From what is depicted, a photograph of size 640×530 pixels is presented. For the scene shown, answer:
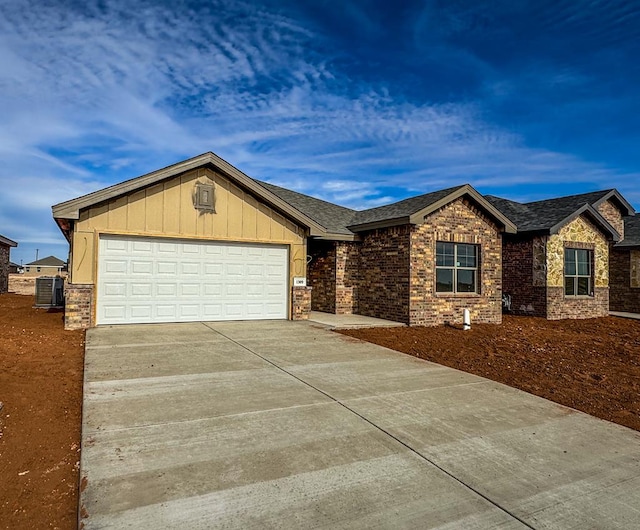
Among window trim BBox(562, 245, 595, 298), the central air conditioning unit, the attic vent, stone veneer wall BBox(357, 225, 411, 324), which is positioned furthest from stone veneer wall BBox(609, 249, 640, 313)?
the central air conditioning unit

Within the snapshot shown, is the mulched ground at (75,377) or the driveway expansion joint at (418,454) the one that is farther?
the mulched ground at (75,377)

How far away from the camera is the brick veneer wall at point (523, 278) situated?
16.0 meters

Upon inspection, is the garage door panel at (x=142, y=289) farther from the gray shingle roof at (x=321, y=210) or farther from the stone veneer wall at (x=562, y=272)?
the stone veneer wall at (x=562, y=272)

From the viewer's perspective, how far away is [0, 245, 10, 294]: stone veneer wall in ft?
91.0

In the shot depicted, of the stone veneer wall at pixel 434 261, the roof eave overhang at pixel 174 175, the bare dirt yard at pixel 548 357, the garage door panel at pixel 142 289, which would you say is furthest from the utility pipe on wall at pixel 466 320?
the garage door panel at pixel 142 289

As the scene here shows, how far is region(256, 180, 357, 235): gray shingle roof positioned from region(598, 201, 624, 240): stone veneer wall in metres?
13.8

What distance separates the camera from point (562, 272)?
16.2 m

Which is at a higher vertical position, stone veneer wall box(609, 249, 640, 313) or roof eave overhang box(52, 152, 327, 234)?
roof eave overhang box(52, 152, 327, 234)

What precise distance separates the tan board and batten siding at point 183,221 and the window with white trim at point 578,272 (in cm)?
1069

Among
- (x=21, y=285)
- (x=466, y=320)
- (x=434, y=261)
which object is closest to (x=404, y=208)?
(x=434, y=261)

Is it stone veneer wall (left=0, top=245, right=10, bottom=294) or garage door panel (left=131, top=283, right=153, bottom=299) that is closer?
garage door panel (left=131, top=283, right=153, bottom=299)

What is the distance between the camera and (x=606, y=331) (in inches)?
543

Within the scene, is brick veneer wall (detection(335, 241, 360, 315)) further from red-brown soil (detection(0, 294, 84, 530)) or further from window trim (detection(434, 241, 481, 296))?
red-brown soil (detection(0, 294, 84, 530))

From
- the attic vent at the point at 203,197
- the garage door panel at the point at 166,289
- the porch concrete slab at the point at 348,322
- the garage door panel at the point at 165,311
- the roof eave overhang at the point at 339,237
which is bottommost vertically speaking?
the porch concrete slab at the point at 348,322
